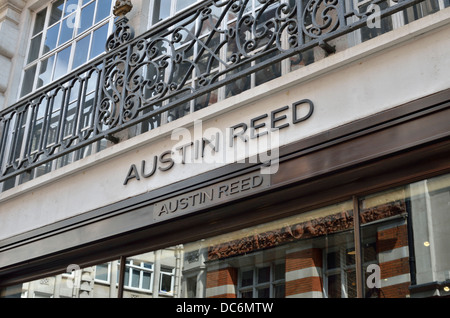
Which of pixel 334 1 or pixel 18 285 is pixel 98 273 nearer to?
pixel 18 285

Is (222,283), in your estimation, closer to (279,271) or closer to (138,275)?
(279,271)

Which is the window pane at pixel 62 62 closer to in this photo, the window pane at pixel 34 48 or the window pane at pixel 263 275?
the window pane at pixel 34 48

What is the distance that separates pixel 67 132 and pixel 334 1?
4.30 m

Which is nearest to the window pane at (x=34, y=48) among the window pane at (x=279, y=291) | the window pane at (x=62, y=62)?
the window pane at (x=62, y=62)

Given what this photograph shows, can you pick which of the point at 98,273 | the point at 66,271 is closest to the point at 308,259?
the point at 98,273

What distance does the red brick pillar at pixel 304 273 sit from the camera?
214 inches

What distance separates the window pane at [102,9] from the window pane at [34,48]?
1362 millimetres

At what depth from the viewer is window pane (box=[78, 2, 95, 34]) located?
9656mm

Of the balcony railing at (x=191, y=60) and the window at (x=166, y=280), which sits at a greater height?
the balcony railing at (x=191, y=60)

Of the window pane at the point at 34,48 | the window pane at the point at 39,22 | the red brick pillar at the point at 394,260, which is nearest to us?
the red brick pillar at the point at 394,260

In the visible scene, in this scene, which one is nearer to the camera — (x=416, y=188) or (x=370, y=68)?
(x=416, y=188)

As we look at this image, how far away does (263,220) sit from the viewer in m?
6.04

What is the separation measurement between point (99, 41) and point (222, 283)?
4.42 m
